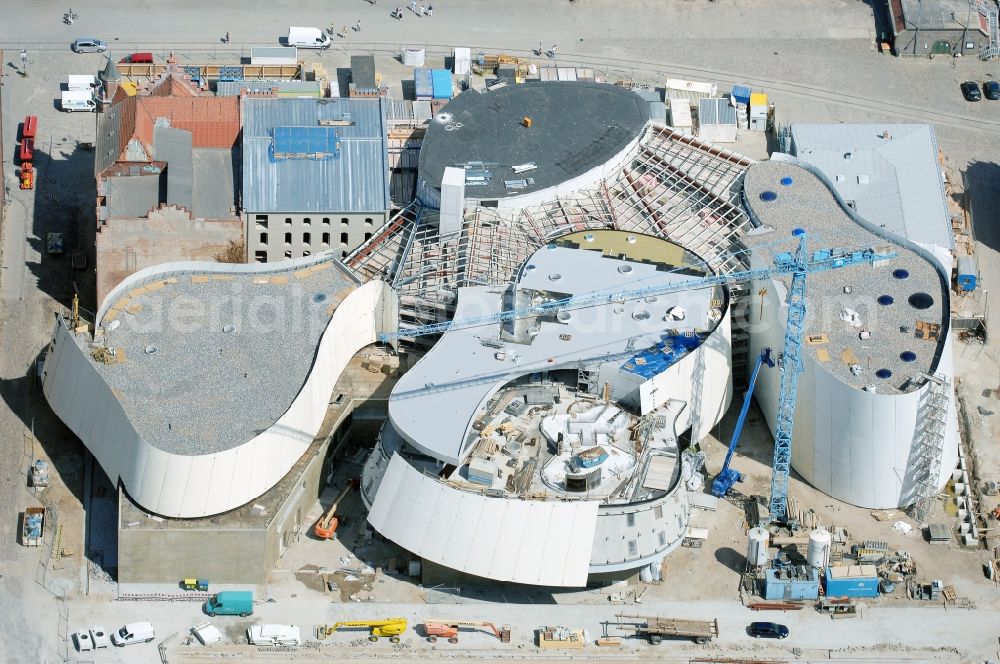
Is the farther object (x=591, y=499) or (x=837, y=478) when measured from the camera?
(x=837, y=478)

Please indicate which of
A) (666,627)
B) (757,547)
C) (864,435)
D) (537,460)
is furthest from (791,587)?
(537,460)

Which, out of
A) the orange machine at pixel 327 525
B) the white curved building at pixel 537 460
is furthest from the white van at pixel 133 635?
the white curved building at pixel 537 460

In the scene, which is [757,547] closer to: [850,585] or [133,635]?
[850,585]

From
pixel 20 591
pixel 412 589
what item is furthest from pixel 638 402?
pixel 20 591

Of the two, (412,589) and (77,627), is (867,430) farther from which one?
(77,627)

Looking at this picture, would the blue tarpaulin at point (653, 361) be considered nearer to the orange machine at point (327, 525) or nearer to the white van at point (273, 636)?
the orange machine at point (327, 525)
